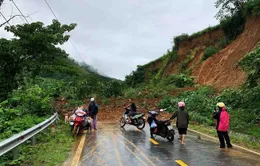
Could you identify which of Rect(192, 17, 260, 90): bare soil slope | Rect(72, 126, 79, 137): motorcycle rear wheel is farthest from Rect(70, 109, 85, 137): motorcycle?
Rect(192, 17, 260, 90): bare soil slope

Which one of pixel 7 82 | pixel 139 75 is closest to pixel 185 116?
pixel 7 82

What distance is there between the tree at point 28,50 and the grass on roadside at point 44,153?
974 cm

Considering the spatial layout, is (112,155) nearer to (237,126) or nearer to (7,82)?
(237,126)

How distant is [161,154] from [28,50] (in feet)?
61.6

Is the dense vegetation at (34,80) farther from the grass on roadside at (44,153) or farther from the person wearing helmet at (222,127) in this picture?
the person wearing helmet at (222,127)

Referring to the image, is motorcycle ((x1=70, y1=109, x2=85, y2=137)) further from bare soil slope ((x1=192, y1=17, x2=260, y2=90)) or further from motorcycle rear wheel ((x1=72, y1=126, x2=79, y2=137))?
bare soil slope ((x1=192, y1=17, x2=260, y2=90))

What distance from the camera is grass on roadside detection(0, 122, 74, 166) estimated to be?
8.52m

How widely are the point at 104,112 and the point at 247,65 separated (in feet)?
44.2

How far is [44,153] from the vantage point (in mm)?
9906

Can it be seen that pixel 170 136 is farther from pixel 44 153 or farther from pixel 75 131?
pixel 44 153

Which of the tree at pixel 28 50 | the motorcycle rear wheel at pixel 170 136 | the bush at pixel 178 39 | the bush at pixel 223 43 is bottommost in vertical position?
the motorcycle rear wheel at pixel 170 136

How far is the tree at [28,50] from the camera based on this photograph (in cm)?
2139

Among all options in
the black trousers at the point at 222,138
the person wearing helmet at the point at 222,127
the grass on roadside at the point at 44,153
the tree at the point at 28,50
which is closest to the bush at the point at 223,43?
the tree at the point at 28,50

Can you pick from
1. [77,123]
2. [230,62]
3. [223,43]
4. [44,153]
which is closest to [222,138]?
[44,153]
